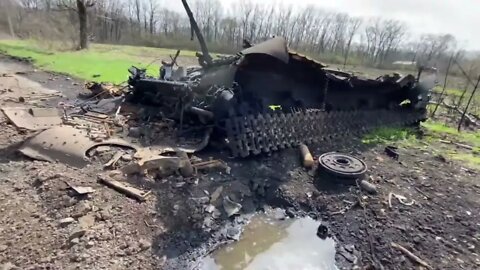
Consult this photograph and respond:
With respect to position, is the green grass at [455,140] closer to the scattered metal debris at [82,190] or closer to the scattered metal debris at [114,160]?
the scattered metal debris at [114,160]

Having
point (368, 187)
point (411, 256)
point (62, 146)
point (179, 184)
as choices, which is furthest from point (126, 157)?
point (411, 256)

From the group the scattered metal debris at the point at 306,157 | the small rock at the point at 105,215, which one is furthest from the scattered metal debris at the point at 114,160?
the scattered metal debris at the point at 306,157

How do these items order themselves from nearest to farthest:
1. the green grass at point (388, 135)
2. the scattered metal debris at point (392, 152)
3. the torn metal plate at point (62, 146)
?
the torn metal plate at point (62, 146) → the scattered metal debris at point (392, 152) → the green grass at point (388, 135)

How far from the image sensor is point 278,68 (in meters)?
8.19

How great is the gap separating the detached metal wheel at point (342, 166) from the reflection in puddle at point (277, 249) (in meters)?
1.37

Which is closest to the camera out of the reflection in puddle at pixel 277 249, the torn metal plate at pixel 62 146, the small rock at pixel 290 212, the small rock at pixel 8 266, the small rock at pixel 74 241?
the small rock at pixel 8 266

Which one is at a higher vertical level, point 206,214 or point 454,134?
point 454,134

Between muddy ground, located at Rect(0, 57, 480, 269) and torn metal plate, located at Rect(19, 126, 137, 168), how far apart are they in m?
0.22

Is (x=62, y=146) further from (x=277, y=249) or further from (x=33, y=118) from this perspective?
(x=277, y=249)

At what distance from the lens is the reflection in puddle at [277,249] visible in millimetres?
4809

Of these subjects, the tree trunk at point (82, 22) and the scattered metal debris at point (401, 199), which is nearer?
the scattered metal debris at point (401, 199)

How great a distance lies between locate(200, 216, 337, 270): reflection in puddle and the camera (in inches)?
189

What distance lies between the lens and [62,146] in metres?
6.57

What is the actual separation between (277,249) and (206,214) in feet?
4.14
